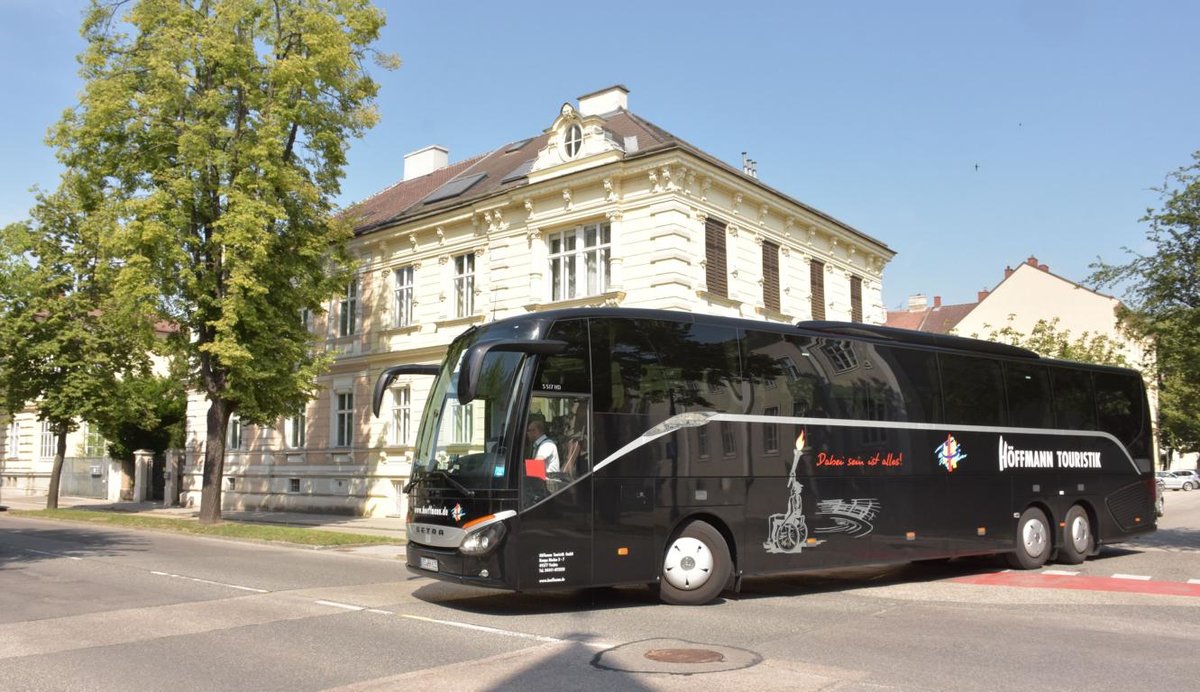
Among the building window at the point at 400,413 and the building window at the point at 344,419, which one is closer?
the building window at the point at 400,413

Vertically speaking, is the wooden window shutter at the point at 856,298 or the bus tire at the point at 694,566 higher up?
the wooden window shutter at the point at 856,298

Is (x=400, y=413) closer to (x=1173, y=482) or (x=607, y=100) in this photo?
(x=607, y=100)

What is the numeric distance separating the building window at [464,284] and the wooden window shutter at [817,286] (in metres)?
10.4

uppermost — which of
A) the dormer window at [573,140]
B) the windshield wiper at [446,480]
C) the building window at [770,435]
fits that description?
the dormer window at [573,140]

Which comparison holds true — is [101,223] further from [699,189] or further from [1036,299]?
[1036,299]

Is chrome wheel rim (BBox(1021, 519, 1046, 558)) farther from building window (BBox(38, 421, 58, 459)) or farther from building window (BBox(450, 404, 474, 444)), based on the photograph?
building window (BBox(38, 421, 58, 459))

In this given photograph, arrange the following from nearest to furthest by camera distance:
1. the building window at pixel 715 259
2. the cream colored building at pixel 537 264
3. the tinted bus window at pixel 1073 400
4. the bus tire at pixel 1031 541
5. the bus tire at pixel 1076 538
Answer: the bus tire at pixel 1031 541, the bus tire at pixel 1076 538, the tinted bus window at pixel 1073 400, the cream colored building at pixel 537 264, the building window at pixel 715 259

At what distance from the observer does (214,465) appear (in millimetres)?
24984

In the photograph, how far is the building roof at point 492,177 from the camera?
25.8 m

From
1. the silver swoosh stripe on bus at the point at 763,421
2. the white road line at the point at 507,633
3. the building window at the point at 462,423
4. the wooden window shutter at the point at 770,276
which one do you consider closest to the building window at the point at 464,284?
the wooden window shutter at the point at 770,276

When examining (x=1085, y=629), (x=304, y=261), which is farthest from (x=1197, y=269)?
(x=304, y=261)

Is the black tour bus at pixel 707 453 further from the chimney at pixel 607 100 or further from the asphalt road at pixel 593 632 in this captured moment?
the chimney at pixel 607 100

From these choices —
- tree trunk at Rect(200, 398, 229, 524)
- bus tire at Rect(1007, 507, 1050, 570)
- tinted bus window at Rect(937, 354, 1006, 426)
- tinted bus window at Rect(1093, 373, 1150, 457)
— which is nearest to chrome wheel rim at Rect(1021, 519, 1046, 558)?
bus tire at Rect(1007, 507, 1050, 570)

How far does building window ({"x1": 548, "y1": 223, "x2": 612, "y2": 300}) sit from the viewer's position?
2502cm
